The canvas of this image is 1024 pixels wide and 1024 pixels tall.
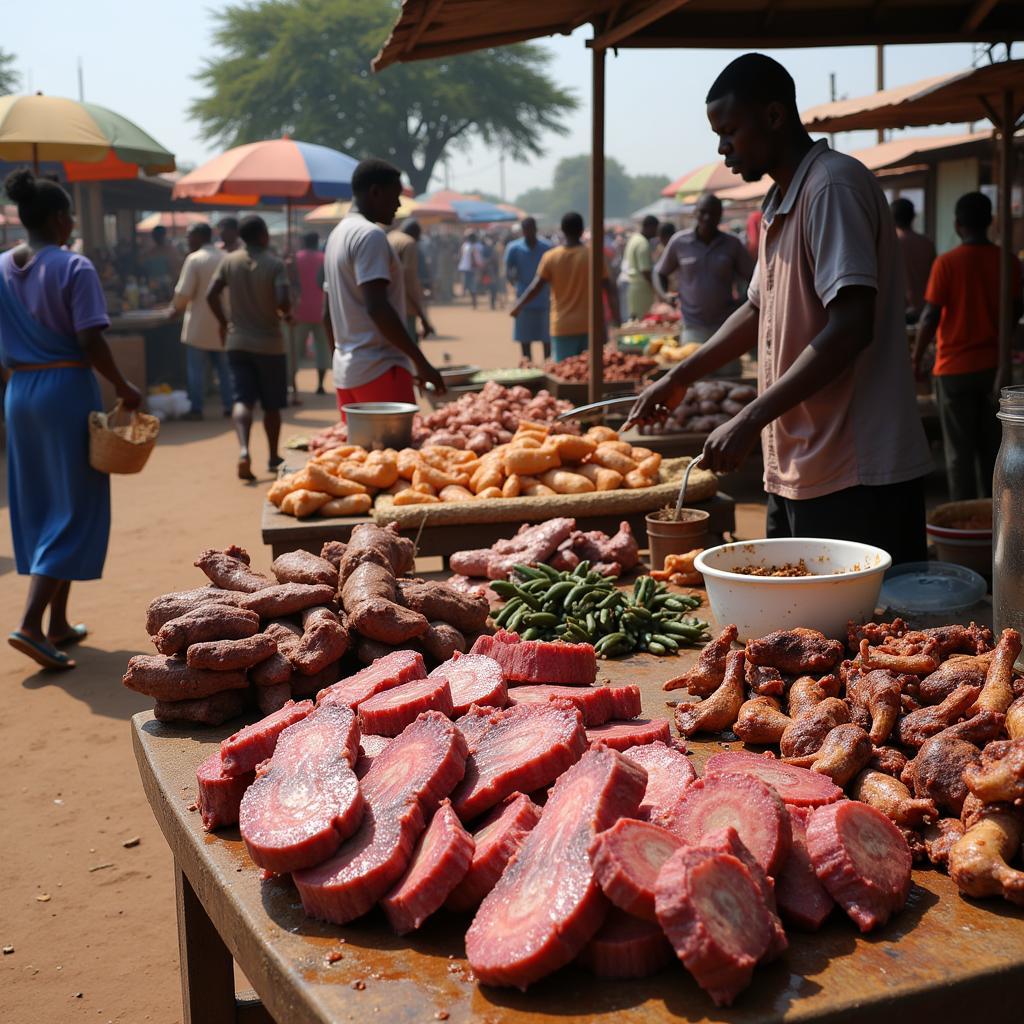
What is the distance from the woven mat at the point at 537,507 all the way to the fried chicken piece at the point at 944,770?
2.73m

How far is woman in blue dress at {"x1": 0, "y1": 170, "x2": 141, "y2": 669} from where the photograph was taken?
219 inches

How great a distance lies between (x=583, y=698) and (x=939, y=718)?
65 centimetres

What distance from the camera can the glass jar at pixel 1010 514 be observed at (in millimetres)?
2145

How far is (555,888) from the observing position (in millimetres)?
1536

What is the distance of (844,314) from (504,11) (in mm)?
3267

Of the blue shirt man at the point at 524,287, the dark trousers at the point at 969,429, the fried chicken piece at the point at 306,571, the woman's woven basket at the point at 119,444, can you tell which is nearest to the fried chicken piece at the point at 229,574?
the fried chicken piece at the point at 306,571

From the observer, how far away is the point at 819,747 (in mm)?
1997

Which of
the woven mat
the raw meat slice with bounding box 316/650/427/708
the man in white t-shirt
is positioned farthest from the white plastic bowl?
the man in white t-shirt

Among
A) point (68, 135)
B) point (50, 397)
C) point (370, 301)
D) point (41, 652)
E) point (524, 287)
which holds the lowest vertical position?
point (41, 652)

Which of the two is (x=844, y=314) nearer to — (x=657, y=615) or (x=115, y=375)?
(x=657, y=615)

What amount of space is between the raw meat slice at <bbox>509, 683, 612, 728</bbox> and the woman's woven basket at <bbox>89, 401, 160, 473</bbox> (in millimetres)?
3762

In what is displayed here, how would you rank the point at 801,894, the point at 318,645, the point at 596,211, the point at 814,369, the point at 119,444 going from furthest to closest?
the point at 596,211 → the point at 119,444 → the point at 814,369 → the point at 318,645 → the point at 801,894

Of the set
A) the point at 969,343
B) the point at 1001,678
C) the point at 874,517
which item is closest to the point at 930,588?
the point at 874,517

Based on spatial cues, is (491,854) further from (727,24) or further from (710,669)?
(727,24)
